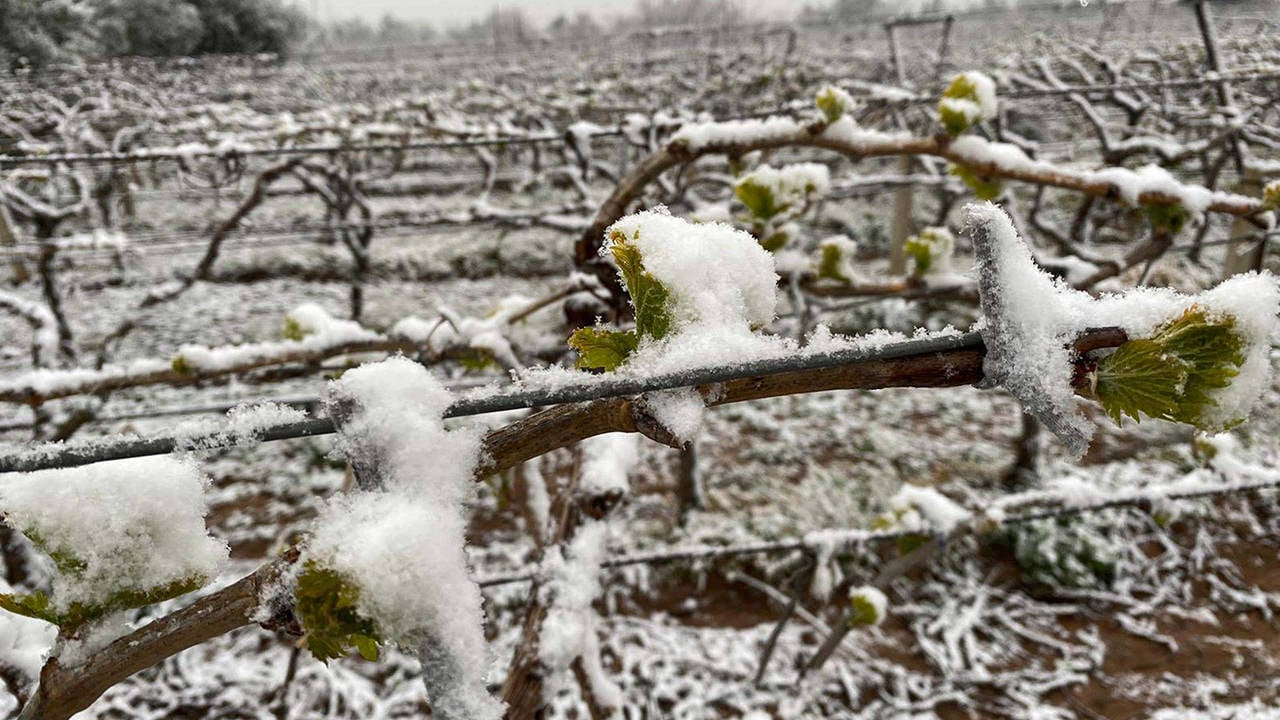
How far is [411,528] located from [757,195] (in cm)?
121

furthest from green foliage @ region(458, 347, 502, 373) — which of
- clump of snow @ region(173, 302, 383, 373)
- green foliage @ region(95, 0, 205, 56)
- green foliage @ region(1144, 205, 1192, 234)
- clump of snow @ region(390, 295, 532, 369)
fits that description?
green foliage @ region(95, 0, 205, 56)

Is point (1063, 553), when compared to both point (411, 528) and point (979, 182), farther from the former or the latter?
point (411, 528)

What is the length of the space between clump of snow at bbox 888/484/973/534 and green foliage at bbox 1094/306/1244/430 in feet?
5.23

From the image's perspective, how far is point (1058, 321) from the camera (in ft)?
1.51

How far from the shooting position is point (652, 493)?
3.95 meters

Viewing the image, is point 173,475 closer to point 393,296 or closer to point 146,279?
point 393,296

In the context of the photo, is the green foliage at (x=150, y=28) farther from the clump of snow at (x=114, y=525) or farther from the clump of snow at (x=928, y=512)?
the clump of snow at (x=114, y=525)

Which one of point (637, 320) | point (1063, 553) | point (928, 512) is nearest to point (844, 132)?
point (928, 512)

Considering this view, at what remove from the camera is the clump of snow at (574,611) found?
113cm

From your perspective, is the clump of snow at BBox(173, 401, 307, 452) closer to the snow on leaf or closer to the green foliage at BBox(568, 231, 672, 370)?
the green foliage at BBox(568, 231, 672, 370)

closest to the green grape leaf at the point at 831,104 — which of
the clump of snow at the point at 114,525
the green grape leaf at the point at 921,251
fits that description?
the green grape leaf at the point at 921,251

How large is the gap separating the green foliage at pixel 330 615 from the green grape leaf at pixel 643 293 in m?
0.25

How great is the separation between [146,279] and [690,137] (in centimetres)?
814

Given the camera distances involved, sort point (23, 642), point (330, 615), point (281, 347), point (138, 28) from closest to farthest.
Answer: point (330, 615), point (23, 642), point (281, 347), point (138, 28)
